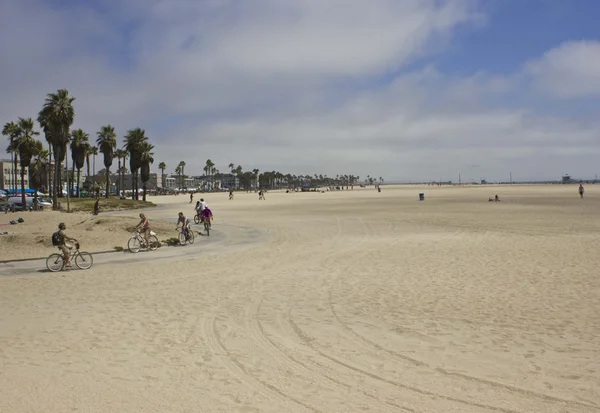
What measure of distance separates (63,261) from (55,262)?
28cm

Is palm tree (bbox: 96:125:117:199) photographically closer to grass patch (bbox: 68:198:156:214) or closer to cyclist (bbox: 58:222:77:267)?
grass patch (bbox: 68:198:156:214)

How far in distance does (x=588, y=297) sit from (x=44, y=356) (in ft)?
39.1

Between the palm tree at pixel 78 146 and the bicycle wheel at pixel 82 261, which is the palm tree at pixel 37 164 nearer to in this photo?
the palm tree at pixel 78 146

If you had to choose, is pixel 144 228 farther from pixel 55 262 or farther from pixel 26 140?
pixel 26 140

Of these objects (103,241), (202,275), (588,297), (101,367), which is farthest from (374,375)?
(103,241)

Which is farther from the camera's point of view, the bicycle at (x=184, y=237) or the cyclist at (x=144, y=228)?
the bicycle at (x=184, y=237)

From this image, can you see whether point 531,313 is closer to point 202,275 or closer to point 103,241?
point 202,275

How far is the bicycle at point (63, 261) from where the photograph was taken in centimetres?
1533

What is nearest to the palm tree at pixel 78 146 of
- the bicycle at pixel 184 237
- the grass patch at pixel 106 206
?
the grass patch at pixel 106 206

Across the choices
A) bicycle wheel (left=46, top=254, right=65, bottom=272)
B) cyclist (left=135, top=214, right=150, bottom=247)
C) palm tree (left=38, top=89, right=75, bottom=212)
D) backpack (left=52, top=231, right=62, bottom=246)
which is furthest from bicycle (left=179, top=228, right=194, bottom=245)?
palm tree (left=38, top=89, right=75, bottom=212)

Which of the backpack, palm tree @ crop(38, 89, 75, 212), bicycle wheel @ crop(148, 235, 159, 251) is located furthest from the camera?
palm tree @ crop(38, 89, 75, 212)

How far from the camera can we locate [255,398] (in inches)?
222

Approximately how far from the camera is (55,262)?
15320 mm

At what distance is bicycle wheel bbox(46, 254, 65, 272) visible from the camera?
15305 millimetres
